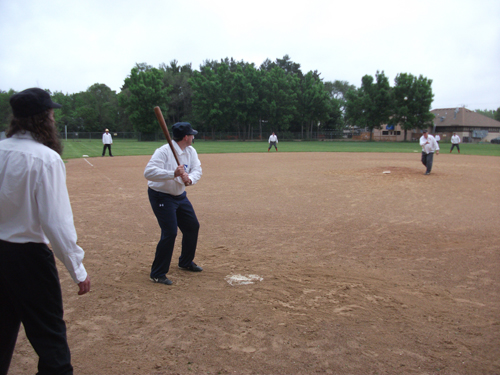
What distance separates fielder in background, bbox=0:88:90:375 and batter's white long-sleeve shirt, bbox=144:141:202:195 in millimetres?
2228

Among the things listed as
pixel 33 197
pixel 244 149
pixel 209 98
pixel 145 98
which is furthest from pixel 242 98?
pixel 33 197

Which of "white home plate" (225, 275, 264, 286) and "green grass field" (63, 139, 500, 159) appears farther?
"green grass field" (63, 139, 500, 159)

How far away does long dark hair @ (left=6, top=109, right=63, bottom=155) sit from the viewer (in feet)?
8.14

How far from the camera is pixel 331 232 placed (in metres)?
7.64

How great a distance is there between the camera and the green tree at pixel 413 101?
6377 centimetres

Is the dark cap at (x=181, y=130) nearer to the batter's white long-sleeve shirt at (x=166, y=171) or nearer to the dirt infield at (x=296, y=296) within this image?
the batter's white long-sleeve shirt at (x=166, y=171)

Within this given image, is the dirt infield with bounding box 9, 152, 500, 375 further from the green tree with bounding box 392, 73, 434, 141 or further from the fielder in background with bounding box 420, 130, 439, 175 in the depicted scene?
the green tree with bounding box 392, 73, 434, 141

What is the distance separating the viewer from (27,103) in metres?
2.49

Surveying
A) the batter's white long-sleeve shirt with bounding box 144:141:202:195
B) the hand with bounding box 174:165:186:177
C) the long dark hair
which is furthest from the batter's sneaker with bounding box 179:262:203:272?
the long dark hair

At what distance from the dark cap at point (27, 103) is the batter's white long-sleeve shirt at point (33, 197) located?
0.18 m

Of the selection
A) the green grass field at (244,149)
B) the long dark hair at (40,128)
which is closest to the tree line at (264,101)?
the green grass field at (244,149)

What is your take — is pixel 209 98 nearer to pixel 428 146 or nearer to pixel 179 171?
pixel 428 146

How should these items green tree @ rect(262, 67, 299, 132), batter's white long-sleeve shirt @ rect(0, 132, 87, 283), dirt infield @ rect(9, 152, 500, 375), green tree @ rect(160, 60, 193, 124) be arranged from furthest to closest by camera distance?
green tree @ rect(160, 60, 193, 124) < green tree @ rect(262, 67, 299, 132) < dirt infield @ rect(9, 152, 500, 375) < batter's white long-sleeve shirt @ rect(0, 132, 87, 283)

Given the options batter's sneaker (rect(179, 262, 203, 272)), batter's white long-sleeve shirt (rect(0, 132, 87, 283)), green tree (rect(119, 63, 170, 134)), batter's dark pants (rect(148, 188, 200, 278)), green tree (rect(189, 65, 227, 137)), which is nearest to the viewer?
batter's white long-sleeve shirt (rect(0, 132, 87, 283))
